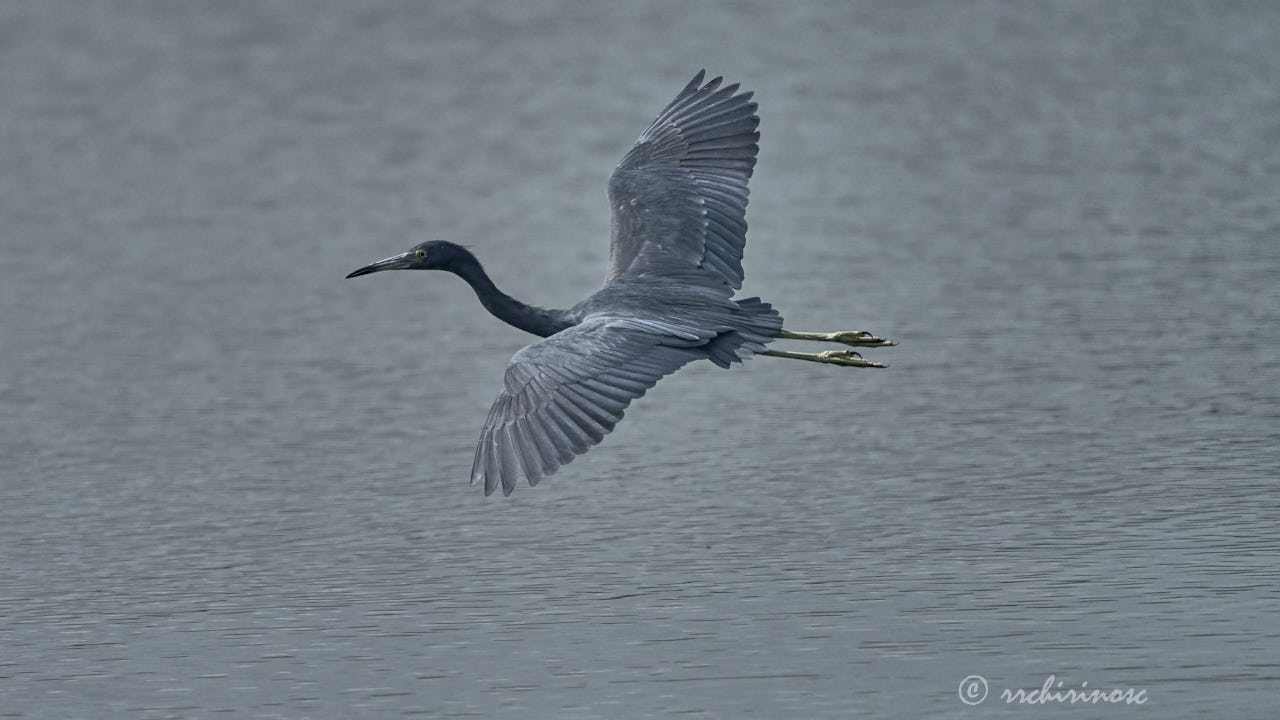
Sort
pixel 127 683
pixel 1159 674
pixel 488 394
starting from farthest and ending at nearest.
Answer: pixel 488 394 → pixel 127 683 → pixel 1159 674

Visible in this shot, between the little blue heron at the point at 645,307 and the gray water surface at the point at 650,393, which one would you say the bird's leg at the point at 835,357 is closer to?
the little blue heron at the point at 645,307

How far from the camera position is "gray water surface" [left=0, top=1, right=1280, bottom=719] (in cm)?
830

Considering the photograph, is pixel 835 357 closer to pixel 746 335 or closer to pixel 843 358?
pixel 843 358

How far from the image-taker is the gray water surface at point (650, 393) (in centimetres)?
830

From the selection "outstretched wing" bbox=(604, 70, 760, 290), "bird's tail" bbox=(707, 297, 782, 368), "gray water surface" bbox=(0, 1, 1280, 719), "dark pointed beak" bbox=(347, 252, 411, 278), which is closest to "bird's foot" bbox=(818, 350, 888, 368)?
"gray water surface" bbox=(0, 1, 1280, 719)

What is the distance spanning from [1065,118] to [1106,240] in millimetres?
4489

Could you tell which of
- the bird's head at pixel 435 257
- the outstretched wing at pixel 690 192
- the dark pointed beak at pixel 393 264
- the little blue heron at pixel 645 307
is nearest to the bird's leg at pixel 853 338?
the little blue heron at pixel 645 307

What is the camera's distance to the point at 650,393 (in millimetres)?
12898

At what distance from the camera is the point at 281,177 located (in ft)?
62.2

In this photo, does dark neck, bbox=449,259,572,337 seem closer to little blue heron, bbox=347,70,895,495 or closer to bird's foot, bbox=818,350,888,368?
little blue heron, bbox=347,70,895,495

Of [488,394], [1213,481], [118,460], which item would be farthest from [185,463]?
[1213,481]

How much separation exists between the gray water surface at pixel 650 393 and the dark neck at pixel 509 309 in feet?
2.89

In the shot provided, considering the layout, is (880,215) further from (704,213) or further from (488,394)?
(704,213)

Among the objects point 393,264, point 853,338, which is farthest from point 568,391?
point 853,338
